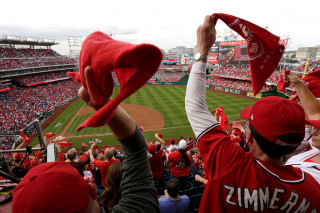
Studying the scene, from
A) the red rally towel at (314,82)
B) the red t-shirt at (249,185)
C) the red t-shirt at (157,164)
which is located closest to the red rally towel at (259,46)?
the red t-shirt at (249,185)

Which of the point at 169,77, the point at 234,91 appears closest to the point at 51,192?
the point at 234,91

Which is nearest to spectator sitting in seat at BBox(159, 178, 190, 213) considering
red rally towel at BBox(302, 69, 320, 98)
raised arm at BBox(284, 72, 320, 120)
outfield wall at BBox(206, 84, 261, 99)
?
raised arm at BBox(284, 72, 320, 120)

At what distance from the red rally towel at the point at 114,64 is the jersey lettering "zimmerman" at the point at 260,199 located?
3.35ft

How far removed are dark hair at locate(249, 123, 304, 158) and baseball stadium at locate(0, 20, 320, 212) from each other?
3.60 feet

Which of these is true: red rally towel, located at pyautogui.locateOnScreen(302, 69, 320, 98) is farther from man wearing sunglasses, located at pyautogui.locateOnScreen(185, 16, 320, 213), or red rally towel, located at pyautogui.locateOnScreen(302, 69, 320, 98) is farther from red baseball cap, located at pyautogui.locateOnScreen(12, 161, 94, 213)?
red baseball cap, located at pyautogui.locateOnScreen(12, 161, 94, 213)

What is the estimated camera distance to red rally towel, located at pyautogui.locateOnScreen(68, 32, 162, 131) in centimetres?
81

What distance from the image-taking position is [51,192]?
3.19 feet

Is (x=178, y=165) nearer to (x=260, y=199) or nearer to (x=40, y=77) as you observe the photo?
(x=260, y=199)

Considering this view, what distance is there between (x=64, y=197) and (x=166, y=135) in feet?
52.3

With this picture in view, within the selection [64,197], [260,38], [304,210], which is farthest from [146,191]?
[260,38]

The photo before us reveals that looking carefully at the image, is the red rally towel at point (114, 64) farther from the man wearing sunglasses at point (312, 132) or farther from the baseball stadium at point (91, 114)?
the man wearing sunglasses at point (312, 132)

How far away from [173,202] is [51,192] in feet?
9.02

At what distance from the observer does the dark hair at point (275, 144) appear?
4.30 ft

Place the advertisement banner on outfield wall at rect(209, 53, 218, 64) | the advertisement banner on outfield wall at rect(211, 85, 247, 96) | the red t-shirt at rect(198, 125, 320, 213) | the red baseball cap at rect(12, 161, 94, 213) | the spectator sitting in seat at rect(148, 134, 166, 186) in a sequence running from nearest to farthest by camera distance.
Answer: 1. the red baseball cap at rect(12, 161, 94, 213)
2. the red t-shirt at rect(198, 125, 320, 213)
3. the spectator sitting in seat at rect(148, 134, 166, 186)
4. the advertisement banner on outfield wall at rect(211, 85, 247, 96)
5. the advertisement banner on outfield wall at rect(209, 53, 218, 64)
